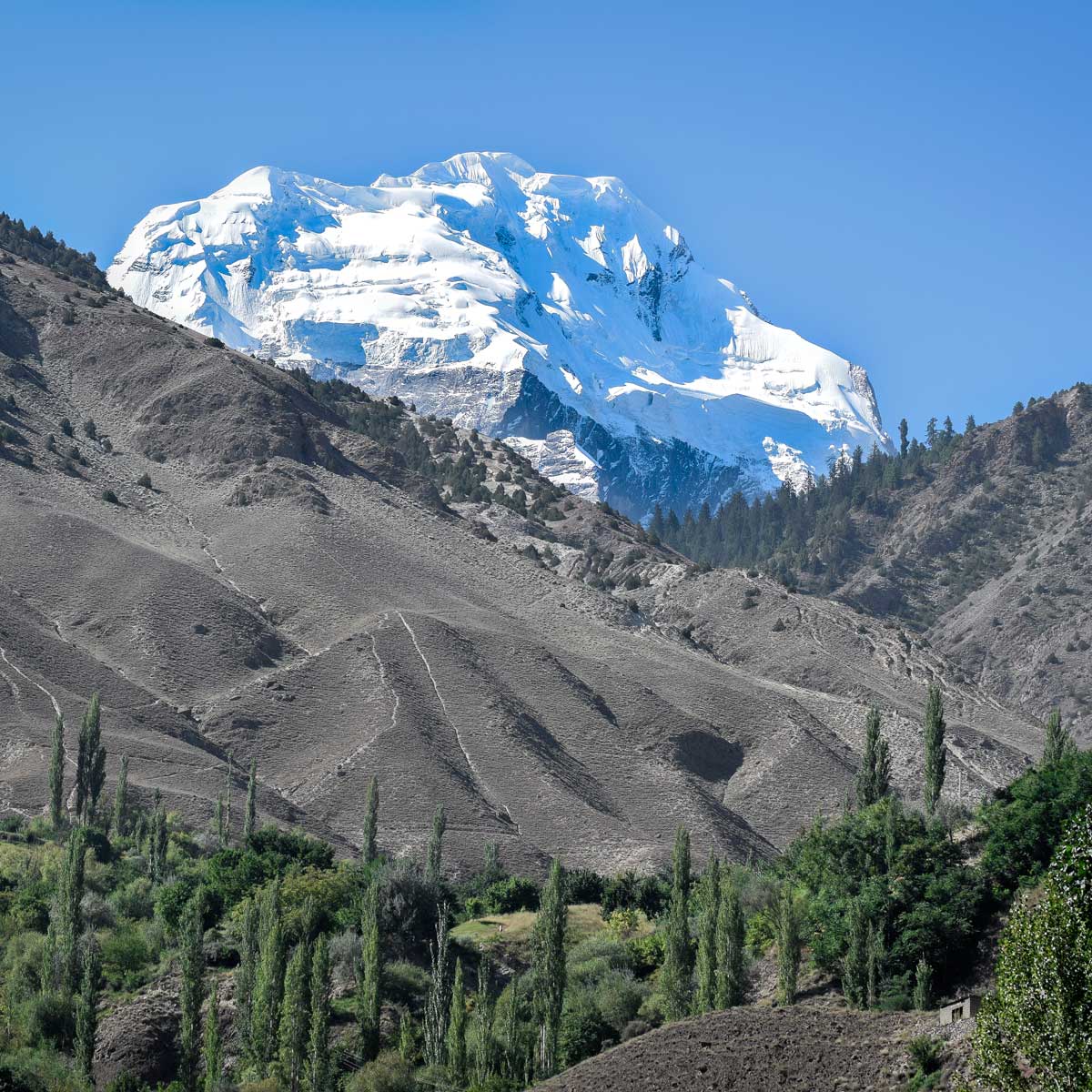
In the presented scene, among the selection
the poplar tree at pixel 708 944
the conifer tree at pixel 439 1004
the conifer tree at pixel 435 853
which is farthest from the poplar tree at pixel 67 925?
the poplar tree at pixel 708 944

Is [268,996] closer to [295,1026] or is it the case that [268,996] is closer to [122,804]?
[295,1026]

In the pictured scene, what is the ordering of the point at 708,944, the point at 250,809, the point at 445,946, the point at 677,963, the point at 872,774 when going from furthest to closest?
1. the point at 250,809
2. the point at 872,774
3. the point at 445,946
4. the point at 677,963
5. the point at 708,944

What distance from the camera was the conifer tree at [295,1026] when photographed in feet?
192

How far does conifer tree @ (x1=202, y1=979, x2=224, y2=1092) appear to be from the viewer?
58.8 m

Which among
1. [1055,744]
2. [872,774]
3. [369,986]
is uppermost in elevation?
[1055,744]

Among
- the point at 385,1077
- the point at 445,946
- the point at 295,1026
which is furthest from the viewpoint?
the point at 445,946

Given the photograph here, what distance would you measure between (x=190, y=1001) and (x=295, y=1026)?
4.54 meters

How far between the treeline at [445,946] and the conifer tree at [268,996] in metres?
0.07

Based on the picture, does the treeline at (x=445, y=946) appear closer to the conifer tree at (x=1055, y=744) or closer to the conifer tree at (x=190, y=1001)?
the conifer tree at (x=190, y=1001)

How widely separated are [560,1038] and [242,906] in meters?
15.4

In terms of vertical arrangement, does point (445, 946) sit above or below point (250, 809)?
below

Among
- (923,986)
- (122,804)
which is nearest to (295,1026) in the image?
(923,986)

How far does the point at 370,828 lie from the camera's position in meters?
84.1

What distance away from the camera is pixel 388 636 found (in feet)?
364
